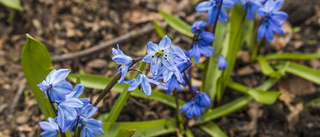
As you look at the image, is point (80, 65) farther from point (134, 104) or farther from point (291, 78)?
point (291, 78)

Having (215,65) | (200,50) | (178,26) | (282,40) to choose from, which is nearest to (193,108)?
(200,50)

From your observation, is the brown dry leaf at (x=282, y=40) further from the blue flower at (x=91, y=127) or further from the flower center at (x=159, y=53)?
the blue flower at (x=91, y=127)

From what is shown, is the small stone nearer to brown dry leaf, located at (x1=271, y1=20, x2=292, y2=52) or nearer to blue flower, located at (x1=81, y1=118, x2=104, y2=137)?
blue flower, located at (x1=81, y1=118, x2=104, y2=137)

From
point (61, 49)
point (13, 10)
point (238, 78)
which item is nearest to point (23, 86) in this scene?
point (61, 49)

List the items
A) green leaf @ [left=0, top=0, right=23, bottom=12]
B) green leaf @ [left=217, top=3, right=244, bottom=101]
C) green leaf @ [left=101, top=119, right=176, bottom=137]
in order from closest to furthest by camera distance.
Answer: green leaf @ [left=101, top=119, right=176, bottom=137] → green leaf @ [left=217, top=3, right=244, bottom=101] → green leaf @ [left=0, top=0, right=23, bottom=12]

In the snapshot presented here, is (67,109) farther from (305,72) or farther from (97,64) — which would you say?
(305,72)

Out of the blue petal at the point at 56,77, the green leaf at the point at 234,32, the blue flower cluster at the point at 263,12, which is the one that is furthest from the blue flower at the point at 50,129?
the green leaf at the point at 234,32

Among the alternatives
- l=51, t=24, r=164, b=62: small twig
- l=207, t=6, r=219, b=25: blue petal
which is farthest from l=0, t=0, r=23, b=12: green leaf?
l=207, t=6, r=219, b=25: blue petal
